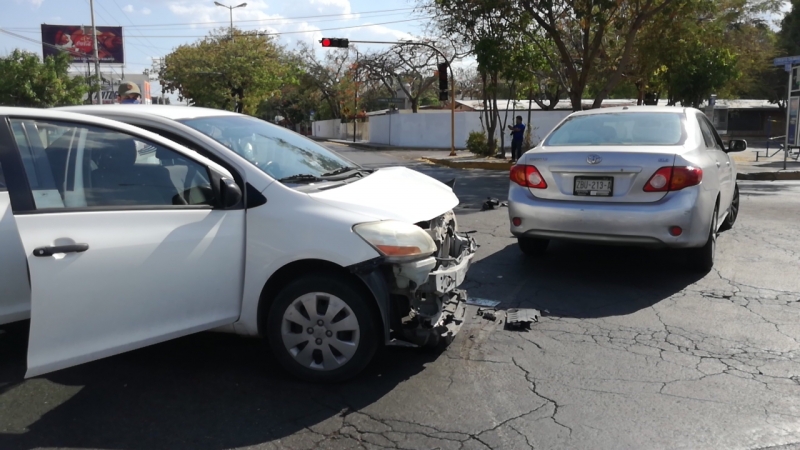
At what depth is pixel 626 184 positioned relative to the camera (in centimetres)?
623

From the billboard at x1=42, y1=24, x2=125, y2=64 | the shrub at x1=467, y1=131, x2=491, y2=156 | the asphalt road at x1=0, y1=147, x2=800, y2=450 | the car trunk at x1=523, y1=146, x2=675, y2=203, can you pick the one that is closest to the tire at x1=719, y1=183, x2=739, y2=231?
the asphalt road at x1=0, y1=147, x2=800, y2=450

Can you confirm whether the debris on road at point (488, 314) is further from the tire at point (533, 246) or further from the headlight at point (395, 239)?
the tire at point (533, 246)

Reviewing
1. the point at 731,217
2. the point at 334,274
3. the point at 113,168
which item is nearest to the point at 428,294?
the point at 334,274

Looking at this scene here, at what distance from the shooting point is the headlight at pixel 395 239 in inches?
157

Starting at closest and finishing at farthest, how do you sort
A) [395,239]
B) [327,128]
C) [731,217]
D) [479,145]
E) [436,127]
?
1. [395,239]
2. [731,217]
3. [479,145]
4. [436,127]
5. [327,128]

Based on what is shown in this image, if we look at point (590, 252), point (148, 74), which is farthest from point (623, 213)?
point (148, 74)

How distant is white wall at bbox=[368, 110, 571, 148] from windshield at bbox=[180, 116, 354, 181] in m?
27.5

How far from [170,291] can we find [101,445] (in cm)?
88

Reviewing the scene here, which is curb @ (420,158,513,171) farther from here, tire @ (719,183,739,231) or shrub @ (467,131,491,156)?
tire @ (719,183,739,231)

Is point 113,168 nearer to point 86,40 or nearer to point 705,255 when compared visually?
point 705,255

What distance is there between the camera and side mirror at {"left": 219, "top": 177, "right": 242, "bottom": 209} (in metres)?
4.09

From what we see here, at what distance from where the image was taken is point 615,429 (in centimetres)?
366

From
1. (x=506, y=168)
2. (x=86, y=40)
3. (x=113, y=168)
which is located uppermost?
(x=86, y=40)

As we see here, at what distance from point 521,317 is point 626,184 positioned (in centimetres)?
173
